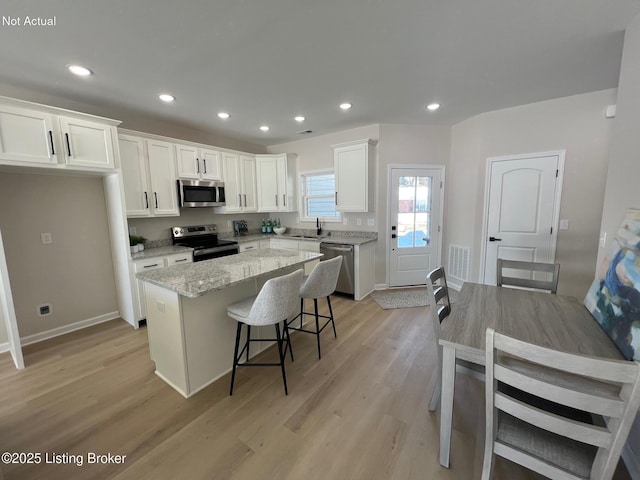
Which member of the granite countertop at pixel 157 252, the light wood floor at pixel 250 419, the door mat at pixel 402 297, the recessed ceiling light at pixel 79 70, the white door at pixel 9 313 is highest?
the recessed ceiling light at pixel 79 70

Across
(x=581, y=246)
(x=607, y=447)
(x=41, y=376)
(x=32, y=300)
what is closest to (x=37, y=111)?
(x=32, y=300)

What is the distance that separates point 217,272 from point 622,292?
261 centimetres

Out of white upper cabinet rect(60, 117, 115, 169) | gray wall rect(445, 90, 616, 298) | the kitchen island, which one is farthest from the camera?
gray wall rect(445, 90, 616, 298)

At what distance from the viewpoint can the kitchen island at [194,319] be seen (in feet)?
6.09

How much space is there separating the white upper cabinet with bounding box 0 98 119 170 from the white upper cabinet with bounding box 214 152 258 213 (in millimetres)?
1646

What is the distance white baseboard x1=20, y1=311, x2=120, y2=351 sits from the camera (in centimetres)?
276

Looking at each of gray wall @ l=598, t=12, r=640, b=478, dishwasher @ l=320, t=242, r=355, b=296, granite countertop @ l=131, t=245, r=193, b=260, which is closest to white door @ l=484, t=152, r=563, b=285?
gray wall @ l=598, t=12, r=640, b=478

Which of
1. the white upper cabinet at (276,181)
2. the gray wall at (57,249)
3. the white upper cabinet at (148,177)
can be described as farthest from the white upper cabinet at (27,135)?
the white upper cabinet at (276,181)

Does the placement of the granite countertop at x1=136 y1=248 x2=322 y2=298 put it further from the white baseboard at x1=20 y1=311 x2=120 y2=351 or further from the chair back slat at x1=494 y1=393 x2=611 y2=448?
the white baseboard at x1=20 y1=311 x2=120 y2=351

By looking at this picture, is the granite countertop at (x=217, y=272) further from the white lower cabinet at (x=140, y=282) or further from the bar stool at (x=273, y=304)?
the white lower cabinet at (x=140, y=282)

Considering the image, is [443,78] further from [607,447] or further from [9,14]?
[9,14]

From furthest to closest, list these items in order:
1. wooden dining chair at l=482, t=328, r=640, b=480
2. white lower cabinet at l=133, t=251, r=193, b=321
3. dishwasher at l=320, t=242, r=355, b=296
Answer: dishwasher at l=320, t=242, r=355, b=296
white lower cabinet at l=133, t=251, r=193, b=321
wooden dining chair at l=482, t=328, r=640, b=480

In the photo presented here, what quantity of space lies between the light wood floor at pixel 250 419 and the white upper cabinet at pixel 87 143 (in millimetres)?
2015

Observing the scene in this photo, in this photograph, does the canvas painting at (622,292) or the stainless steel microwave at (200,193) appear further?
the stainless steel microwave at (200,193)
